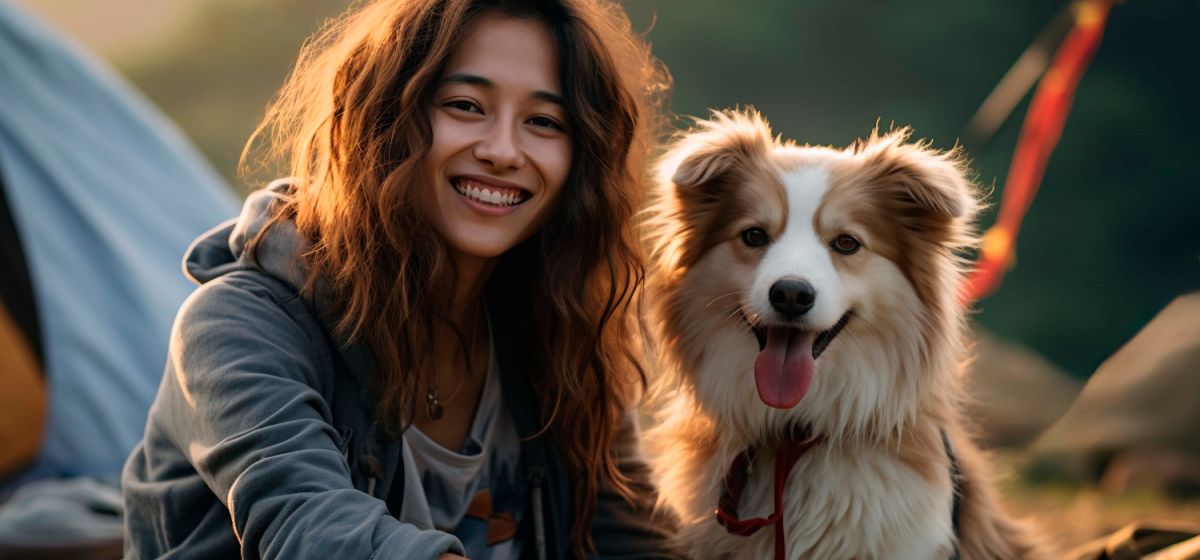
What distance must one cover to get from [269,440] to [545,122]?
0.69 m

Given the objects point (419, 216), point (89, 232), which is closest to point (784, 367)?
point (419, 216)

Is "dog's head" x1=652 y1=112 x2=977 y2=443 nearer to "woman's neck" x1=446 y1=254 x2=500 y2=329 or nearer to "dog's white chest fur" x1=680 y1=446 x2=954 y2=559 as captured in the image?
"dog's white chest fur" x1=680 y1=446 x2=954 y2=559

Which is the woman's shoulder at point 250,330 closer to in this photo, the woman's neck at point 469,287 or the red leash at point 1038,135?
the woman's neck at point 469,287

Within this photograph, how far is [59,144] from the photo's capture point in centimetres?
319

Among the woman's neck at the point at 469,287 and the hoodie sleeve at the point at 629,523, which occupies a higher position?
the woman's neck at the point at 469,287

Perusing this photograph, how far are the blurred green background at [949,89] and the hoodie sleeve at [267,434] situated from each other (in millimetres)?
2400

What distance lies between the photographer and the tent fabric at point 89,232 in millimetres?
2963

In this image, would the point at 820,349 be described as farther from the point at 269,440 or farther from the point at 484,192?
the point at 269,440

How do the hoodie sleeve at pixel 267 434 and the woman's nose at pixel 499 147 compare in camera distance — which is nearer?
the hoodie sleeve at pixel 267 434

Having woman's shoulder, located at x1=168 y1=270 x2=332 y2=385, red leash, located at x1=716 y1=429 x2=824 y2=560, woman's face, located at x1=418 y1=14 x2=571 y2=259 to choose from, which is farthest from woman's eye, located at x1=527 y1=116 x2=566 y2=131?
red leash, located at x1=716 y1=429 x2=824 y2=560

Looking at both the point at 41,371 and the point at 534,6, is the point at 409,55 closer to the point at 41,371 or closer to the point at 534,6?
the point at 534,6

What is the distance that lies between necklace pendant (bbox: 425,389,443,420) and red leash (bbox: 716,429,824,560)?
1.72 feet

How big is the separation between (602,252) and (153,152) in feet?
7.37

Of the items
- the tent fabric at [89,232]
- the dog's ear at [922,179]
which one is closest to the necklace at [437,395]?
the dog's ear at [922,179]
